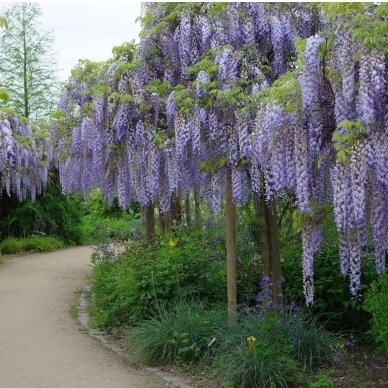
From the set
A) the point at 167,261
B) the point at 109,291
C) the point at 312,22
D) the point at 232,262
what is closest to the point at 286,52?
the point at 312,22

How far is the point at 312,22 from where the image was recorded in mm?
6676

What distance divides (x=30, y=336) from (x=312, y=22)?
4955 millimetres

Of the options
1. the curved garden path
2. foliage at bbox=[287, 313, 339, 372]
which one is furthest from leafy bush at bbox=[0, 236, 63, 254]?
foliage at bbox=[287, 313, 339, 372]

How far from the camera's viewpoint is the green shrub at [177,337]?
6.02 m

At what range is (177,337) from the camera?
20.0 ft

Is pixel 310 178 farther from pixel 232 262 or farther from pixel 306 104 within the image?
pixel 232 262

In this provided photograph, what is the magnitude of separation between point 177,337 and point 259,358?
1195 millimetres

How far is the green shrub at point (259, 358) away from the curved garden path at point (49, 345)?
0.71 m

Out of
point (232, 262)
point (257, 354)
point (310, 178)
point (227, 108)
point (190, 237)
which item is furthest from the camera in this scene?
point (190, 237)

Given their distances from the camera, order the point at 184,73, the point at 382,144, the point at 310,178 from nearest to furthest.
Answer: the point at 382,144 < the point at 310,178 < the point at 184,73

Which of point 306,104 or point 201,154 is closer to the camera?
point 306,104

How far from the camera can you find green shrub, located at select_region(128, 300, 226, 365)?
6020mm

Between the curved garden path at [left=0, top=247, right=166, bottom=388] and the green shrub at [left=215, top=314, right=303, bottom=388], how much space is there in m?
0.71

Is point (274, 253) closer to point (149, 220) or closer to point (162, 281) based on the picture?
point (162, 281)
